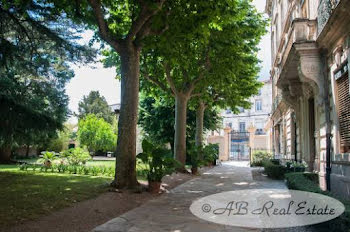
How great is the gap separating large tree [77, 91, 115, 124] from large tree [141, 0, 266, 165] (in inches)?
1997

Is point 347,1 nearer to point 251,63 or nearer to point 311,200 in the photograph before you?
point 311,200

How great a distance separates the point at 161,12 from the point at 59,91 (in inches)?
338

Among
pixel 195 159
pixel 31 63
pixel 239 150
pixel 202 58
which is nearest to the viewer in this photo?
pixel 31 63

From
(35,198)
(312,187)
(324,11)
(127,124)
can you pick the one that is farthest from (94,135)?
(312,187)

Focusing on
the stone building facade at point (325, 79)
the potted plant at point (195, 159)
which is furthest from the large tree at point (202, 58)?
the stone building facade at point (325, 79)

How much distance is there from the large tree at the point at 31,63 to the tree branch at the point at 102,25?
9.20 ft

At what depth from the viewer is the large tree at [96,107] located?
2625 inches

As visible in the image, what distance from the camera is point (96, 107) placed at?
67.1 meters

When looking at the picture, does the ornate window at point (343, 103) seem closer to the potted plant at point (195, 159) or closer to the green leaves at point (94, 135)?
the potted plant at point (195, 159)

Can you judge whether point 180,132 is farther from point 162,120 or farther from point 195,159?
point 162,120

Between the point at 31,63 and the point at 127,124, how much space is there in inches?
258

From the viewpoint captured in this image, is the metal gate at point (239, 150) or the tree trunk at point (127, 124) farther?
the metal gate at point (239, 150)

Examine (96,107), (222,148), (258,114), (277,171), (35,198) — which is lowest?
(35,198)

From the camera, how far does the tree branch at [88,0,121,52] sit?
9.16 meters
